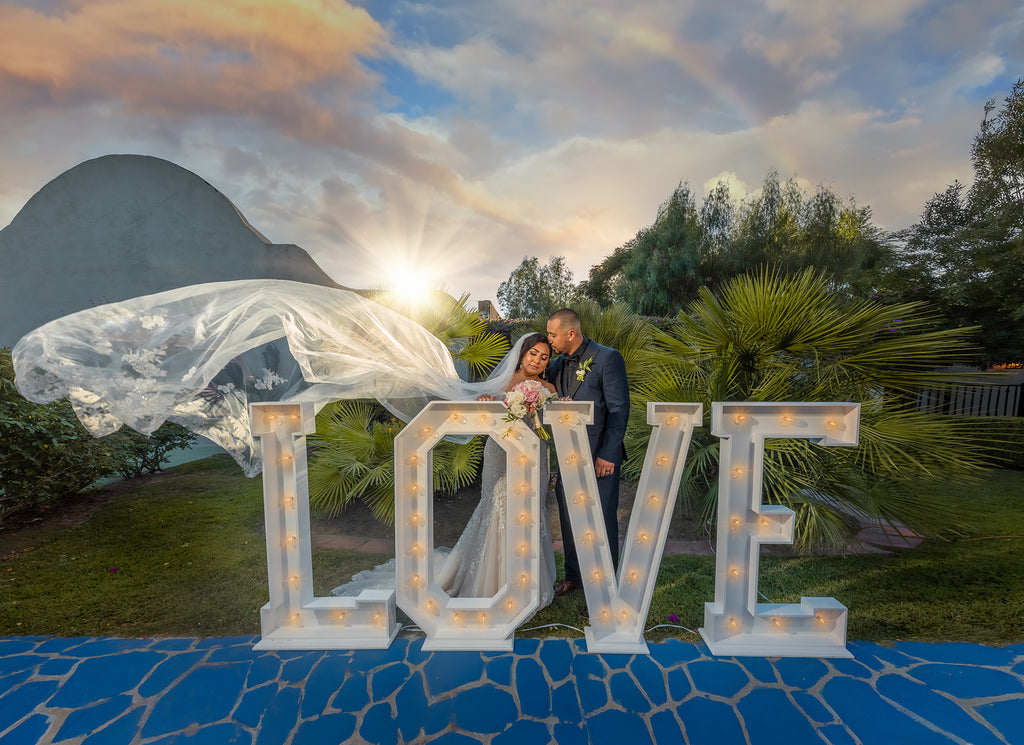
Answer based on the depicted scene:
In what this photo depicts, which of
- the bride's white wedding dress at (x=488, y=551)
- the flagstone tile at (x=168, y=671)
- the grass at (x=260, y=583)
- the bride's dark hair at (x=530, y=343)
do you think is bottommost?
the grass at (x=260, y=583)

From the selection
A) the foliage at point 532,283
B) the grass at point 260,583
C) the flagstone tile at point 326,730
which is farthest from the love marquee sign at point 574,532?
the foliage at point 532,283

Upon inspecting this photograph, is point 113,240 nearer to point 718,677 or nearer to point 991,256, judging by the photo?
point 718,677

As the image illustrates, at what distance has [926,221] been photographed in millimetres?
18781

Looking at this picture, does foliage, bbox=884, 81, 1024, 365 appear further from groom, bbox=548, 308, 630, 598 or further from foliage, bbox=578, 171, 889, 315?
groom, bbox=548, 308, 630, 598

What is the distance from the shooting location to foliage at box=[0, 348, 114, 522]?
14.4 feet

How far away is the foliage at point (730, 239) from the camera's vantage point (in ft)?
72.6

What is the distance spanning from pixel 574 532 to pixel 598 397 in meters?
1.11

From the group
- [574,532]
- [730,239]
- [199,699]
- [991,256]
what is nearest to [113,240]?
[199,699]

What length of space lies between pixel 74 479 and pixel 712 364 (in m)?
7.85

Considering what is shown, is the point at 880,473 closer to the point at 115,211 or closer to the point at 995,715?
the point at 995,715

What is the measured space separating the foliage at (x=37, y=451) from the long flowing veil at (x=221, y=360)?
3395mm

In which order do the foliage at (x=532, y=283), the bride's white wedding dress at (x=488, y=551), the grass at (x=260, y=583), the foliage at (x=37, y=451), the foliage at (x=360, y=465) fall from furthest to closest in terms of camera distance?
the foliage at (x=532, y=283)
the foliage at (x=37, y=451)
the foliage at (x=360, y=465)
the bride's white wedding dress at (x=488, y=551)
the grass at (x=260, y=583)

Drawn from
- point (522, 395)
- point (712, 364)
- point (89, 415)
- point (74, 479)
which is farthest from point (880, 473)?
point (74, 479)

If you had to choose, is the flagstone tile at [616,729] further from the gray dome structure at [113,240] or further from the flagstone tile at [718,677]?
the gray dome structure at [113,240]
